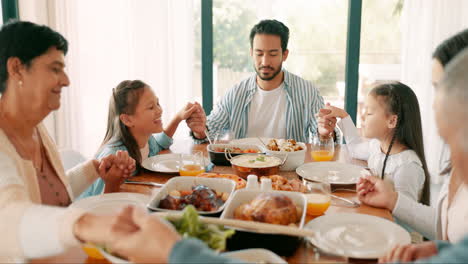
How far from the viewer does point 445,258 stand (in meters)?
0.85

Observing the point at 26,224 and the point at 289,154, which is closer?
the point at 26,224

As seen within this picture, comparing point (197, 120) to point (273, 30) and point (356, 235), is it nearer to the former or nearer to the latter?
point (273, 30)

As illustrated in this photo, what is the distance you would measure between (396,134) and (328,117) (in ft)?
1.63

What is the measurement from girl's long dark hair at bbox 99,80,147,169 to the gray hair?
5.09ft

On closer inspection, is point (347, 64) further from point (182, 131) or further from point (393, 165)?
point (393, 165)

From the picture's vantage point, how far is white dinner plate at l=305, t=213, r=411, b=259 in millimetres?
1188

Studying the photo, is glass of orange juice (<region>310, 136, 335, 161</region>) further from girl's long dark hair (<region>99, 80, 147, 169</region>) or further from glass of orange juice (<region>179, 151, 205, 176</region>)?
girl's long dark hair (<region>99, 80, 147, 169</region>)

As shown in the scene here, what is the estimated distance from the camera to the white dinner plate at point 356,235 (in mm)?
1188

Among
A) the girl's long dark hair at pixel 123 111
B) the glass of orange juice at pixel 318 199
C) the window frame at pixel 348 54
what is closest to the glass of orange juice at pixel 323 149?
the glass of orange juice at pixel 318 199

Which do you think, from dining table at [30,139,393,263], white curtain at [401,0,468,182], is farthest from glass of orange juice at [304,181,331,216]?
white curtain at [401,0,468,182]

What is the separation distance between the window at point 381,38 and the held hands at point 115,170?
2972 mm

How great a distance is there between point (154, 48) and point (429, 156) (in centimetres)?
286

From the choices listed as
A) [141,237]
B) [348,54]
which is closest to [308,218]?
[141,237]

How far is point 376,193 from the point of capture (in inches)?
62.0
